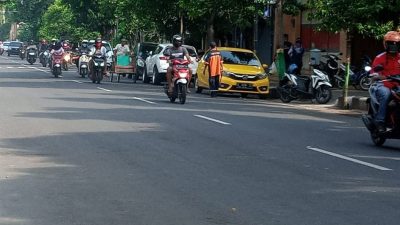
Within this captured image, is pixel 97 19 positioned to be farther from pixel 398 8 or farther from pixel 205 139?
pixel 205 139

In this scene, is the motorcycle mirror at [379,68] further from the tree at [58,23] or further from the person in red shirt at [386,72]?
the tree at [58,23]

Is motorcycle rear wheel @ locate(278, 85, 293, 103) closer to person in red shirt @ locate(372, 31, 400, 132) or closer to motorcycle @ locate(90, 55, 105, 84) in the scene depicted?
motorcycle @ locate(90, 55, 105, 84)

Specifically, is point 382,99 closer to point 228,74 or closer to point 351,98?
point 351,98

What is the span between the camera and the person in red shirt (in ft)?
45.3

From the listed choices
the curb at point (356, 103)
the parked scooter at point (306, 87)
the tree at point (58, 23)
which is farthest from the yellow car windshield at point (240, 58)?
the tree at point (58, 23)

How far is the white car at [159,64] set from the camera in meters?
34.2

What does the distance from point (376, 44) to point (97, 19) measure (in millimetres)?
28328

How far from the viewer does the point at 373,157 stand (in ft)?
41.9

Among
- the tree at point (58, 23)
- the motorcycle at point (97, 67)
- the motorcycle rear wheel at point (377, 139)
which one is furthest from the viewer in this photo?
the tree at point (58, 23)

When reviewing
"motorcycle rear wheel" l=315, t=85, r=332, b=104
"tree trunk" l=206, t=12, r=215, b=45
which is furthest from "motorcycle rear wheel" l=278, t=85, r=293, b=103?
"tree trunk" l=206, t=12, r=215, b=45

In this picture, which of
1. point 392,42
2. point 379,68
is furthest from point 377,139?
point 392,42

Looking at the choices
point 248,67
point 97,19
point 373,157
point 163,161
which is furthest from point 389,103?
point 97,19

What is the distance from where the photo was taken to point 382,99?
1380 centimetres

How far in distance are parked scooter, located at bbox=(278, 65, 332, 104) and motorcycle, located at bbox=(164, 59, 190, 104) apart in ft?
15.1
